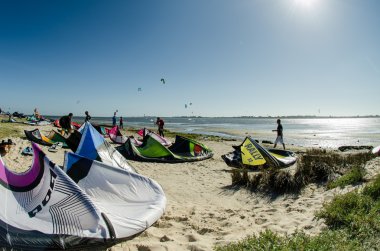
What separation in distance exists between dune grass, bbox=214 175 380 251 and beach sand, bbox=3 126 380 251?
0.31 metres

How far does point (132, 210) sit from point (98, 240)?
126 centimetres

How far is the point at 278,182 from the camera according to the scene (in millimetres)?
6914

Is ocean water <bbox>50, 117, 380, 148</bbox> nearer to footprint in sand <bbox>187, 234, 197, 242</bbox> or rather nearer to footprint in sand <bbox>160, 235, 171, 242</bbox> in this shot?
footprint in sand <bbox>187, 234, 197, 242</bbox>

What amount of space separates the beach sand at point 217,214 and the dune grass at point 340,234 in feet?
1.03

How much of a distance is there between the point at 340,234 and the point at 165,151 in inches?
348

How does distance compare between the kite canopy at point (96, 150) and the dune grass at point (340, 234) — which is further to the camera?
the kite canopy at point (96, 150)

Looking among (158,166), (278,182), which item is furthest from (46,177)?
(158,166)

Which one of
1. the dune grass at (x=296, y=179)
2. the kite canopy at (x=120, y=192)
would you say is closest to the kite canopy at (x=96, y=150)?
the kite canopy at (x=120, y=192)

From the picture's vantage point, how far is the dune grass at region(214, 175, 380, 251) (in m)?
3.27

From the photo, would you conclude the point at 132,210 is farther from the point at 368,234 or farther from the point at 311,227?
the point at 368,234

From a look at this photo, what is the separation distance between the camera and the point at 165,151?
468 inches

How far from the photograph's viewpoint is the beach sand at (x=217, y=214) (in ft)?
13.7

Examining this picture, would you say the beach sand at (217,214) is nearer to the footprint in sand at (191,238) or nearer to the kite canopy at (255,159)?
the footprint in sand at (191,238)

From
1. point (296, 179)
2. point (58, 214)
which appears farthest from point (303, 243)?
point (296, 179)
